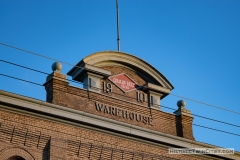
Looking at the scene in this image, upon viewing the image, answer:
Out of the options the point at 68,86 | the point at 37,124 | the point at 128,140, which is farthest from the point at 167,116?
the point at 37,124

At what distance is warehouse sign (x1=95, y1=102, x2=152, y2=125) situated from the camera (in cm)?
2047

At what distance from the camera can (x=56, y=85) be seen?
19703 mm

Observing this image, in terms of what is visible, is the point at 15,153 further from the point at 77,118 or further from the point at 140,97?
the point at 140,97

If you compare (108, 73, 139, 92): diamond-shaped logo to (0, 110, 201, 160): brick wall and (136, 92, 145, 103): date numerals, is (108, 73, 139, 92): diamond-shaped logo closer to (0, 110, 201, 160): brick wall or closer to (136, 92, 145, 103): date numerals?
(136, 92, 145, 103): date numerals

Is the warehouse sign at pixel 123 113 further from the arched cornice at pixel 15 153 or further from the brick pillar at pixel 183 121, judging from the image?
the arched cornice at pixel 15 153

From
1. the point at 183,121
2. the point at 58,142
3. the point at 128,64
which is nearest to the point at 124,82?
the point at 128,64

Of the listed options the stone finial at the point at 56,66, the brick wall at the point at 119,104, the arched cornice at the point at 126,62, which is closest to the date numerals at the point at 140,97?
the brick wall at the point at 119,104

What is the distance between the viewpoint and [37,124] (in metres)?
18.5

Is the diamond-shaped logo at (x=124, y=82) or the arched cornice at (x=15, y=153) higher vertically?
the diamond-shaped logo at (x=124, y=82)

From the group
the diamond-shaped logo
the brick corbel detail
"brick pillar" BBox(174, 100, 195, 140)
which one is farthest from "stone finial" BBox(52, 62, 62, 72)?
"brick pillar" BBox(174, 100, 195, 140)

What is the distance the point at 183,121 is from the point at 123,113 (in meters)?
3.01

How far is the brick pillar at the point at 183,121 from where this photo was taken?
22.3 meters

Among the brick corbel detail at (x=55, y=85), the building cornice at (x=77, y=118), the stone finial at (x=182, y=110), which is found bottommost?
the building cornice at (x=77, y=118)

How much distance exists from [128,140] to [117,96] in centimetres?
194
